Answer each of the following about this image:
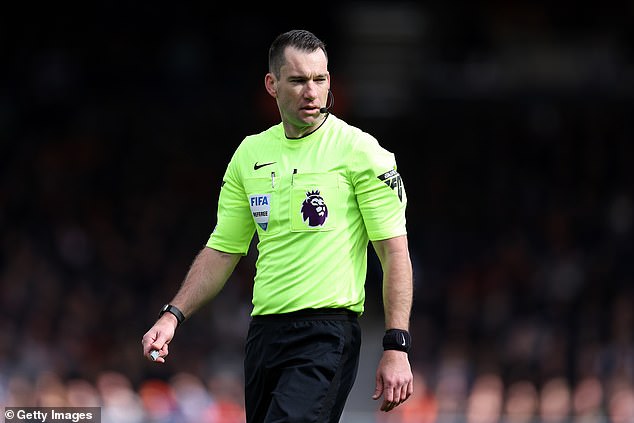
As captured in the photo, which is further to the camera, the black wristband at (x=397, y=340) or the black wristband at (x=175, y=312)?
the black wristband at (x=175, y=312)

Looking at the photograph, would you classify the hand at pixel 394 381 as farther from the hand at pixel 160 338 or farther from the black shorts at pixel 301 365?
the hand at pixel 160 338

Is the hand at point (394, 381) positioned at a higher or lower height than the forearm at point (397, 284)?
lower

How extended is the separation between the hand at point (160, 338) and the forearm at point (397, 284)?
2.81ft

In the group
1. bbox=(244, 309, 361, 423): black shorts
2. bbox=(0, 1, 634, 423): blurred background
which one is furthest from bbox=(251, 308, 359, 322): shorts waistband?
bbox=(0, 1, 634, 423): blurred background

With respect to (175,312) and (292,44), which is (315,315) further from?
(292,44)

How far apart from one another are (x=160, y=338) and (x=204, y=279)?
390 mm

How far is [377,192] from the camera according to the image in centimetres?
467

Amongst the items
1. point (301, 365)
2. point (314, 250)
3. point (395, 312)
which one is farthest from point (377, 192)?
point (301, 365)

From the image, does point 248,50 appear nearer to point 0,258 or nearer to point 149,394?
point 0,258

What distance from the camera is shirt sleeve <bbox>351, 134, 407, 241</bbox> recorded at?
15.3 feet

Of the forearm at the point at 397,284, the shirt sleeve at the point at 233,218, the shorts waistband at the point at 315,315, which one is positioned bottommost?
the shorts waistband at the point at 315,315

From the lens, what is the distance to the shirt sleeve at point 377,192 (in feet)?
15.3

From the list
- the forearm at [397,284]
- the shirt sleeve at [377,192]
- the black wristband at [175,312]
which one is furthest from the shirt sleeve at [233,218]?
the forearm at [397,284]

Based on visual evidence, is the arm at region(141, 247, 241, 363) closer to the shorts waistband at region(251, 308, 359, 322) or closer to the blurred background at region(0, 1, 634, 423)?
the shorts waistband at region(251, 308, 359, 322)
